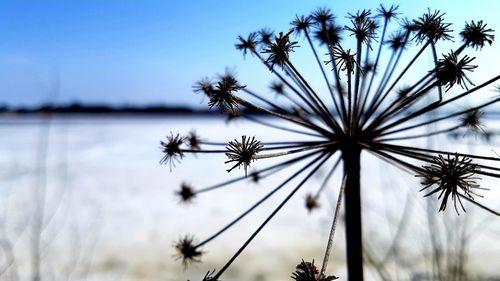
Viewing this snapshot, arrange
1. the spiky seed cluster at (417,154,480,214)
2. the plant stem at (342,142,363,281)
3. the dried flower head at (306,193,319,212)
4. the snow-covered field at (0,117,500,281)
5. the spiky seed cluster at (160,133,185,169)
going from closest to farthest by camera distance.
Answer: the spiky seed cluster at (417,154,480,214) → the plant stem at (342,142,363,281) → the spiky seed cluster at (160,133,185,169) → the dried flower head at (306,193,319,212) → the snow-covered field at (0,117,500,281)

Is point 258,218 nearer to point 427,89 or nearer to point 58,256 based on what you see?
point 58,256

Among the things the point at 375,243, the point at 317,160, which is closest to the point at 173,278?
the point at 375,243

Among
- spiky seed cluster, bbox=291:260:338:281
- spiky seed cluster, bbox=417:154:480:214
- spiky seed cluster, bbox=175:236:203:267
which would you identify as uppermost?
spiky seed cluster, bbox=417:154:480:214

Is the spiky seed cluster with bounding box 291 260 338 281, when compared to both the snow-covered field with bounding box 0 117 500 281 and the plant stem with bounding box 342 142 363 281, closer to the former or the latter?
the plant stem with bounding box 342 142 363 281

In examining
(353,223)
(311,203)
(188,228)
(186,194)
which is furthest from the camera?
(188,228)

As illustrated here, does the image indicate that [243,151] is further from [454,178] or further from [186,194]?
[186,194]

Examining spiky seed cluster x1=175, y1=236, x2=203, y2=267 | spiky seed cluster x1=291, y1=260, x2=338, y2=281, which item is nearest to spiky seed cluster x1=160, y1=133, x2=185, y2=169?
spiky seed cluster x1=175, y1=236, x2=203, y2=267

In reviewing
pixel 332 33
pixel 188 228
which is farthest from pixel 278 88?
pixel 188 228
